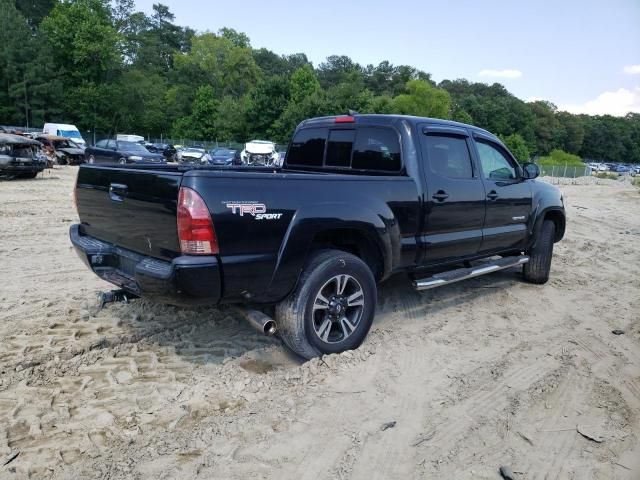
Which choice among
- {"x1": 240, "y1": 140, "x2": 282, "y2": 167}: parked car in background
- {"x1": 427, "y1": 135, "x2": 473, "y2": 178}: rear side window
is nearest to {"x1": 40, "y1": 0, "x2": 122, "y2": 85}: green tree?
{"x1": 240, "y1": 140, "x2": 282, "y2": 167}: parked car in background

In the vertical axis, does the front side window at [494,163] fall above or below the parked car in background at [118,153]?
above

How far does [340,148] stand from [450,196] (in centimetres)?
124

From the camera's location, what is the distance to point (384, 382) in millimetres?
3742

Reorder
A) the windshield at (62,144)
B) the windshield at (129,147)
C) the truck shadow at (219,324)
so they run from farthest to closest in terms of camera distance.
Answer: the windshield at (62,144), the windshield at (129,147), the truck shadow at (219,324)

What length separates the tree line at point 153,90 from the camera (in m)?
52.3

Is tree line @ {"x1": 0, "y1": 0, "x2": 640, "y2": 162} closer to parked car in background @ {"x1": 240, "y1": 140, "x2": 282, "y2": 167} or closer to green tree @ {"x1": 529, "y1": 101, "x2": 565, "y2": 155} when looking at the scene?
green tree @ {"x1": 529, "y1": 101, "x2": 565, "y2": 155}

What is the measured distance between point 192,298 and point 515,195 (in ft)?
13.8

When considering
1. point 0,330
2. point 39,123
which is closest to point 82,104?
point 39,123

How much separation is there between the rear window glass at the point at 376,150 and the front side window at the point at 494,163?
4.30 feet

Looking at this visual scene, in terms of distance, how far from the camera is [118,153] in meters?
22.7

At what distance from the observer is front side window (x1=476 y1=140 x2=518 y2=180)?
5538 mm

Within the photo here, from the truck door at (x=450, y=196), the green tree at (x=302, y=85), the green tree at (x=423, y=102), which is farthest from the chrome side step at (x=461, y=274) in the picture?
the green tree at (x=423, y=102)

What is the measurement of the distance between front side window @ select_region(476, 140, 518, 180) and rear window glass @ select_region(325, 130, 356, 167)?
1496 millimetres

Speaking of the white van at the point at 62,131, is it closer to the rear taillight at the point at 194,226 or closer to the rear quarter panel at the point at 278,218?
the rear quarter panel at the point at 278,218
